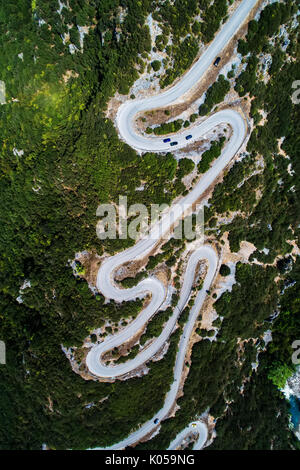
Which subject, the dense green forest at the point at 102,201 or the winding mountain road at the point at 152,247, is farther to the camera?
the winding mountain road at the point at 152,247

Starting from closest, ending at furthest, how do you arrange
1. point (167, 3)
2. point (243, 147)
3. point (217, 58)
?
1. point (167, 3)
2. point (217, 58)
3. point (243, 147)

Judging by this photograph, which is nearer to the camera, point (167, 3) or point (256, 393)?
point (167, 3)

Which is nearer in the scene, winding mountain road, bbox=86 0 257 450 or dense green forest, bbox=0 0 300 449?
dense green forest, bbox=0 0 300 449

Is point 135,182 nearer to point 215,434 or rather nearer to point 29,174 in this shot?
point 29,174
